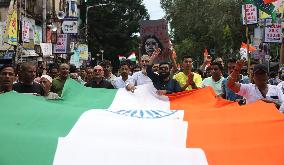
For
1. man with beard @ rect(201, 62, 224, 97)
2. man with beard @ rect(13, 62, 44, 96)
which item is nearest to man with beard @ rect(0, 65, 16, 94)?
man with beard @ rect(13, 62, 44, 96)

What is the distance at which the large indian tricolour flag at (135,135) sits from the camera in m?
4.62

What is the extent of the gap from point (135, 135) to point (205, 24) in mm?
40684

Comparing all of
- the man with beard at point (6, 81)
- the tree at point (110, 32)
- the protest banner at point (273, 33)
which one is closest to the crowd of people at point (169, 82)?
the man with beard at point (6, 81)

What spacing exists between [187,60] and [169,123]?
4.32 meters

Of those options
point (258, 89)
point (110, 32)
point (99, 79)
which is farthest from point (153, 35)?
point (110, 32)

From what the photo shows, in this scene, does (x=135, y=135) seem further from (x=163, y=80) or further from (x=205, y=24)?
(x=205, y=24)

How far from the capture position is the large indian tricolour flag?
462 centimetres

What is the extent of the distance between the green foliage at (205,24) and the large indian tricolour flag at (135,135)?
3417 centimetres

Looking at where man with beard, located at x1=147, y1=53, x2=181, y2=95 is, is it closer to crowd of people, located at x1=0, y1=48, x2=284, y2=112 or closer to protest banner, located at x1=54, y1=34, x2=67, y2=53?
crowd of people, located at x1=0, y1=48, x2=284, y2=112

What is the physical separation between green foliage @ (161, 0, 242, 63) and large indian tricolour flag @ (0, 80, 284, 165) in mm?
34170

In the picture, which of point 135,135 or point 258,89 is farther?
point 258,89

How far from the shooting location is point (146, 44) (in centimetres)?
1172

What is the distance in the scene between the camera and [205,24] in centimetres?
4525

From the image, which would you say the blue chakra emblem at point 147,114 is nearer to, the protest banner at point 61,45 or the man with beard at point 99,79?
the man with beard at point 99,79
